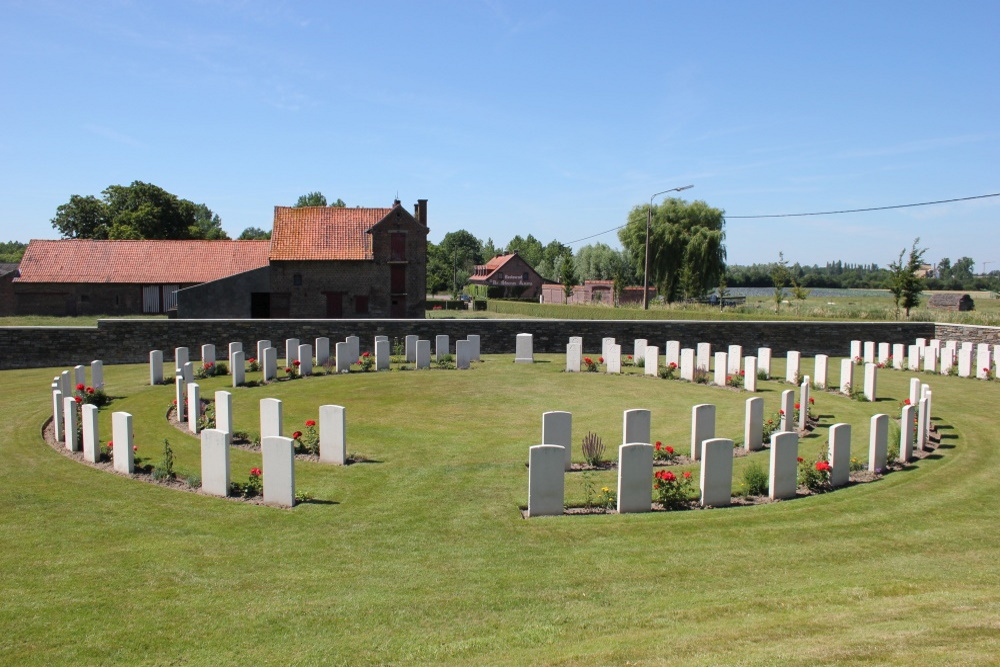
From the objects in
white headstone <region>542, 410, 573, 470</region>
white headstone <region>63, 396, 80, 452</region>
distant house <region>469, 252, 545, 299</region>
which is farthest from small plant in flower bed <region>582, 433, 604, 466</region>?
distant house <region>469, 252, 545, 299</region>

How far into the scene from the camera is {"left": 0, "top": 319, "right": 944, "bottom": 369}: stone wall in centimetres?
2514

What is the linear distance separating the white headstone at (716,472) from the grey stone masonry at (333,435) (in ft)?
17.6

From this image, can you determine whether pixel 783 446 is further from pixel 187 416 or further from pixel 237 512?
pixel 187 416

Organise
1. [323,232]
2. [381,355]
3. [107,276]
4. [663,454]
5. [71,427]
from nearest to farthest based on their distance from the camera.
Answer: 1. [663,454]
2. [71,427]
3. [381,355]
4. [323,232]
5. [107,276]

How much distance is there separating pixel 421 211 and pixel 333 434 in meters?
35.2

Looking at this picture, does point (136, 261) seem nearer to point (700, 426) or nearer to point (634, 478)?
point (700, 426)

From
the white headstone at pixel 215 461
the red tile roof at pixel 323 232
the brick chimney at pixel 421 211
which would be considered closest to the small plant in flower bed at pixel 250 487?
the white headstone at pixel 215 461

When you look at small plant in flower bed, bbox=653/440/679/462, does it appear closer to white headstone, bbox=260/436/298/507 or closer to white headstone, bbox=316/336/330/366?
white headstone, bbox=260/436/298/507

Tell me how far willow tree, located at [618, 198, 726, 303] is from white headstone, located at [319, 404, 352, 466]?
1852 inches

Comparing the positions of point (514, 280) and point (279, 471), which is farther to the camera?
point (514, 280)

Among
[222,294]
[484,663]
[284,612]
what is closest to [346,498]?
[284,612]

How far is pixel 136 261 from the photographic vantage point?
46125 millimetres

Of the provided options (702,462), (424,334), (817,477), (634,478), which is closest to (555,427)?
(634,478)

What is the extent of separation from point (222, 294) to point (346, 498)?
2923 centimetres
